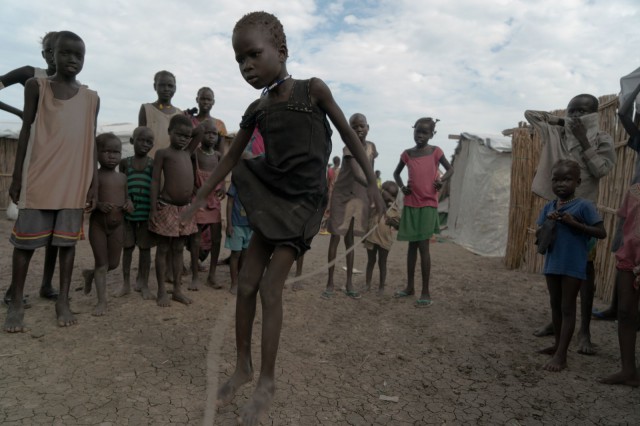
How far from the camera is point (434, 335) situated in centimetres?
360

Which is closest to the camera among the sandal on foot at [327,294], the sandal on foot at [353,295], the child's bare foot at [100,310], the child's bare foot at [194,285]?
the child's bare foot at [100,310]

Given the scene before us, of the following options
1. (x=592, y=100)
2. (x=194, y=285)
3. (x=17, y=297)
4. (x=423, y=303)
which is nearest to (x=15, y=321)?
(x=17, y=297)

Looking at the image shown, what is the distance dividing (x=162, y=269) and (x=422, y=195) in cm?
266

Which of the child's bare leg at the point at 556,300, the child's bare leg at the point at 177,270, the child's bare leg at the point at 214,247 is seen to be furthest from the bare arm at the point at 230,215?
the child's bare leg at the point at 556,300

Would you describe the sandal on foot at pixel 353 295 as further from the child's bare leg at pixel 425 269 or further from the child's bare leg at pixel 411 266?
the child's bare leg at pixel 425 269

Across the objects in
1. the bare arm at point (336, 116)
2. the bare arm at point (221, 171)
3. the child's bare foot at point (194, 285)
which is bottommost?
the child's bare foot at point (194, 285)

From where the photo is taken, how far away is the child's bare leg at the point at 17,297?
303 centimetres

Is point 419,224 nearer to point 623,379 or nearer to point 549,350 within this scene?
point 549,350

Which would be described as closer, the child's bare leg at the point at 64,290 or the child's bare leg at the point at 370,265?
the child's bare leg at the point at 64,290

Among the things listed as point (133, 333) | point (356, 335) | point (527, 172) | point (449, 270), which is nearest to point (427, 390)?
point (356, 335)

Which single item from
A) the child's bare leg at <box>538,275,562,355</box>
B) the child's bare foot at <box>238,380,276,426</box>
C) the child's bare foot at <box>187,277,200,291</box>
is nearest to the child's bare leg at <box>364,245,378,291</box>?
the child's bare foot at <box>187,277,200,291</box>

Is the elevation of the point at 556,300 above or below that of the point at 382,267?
above

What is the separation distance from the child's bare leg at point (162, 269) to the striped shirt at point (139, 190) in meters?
0.25

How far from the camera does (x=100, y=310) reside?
3.49 meters
